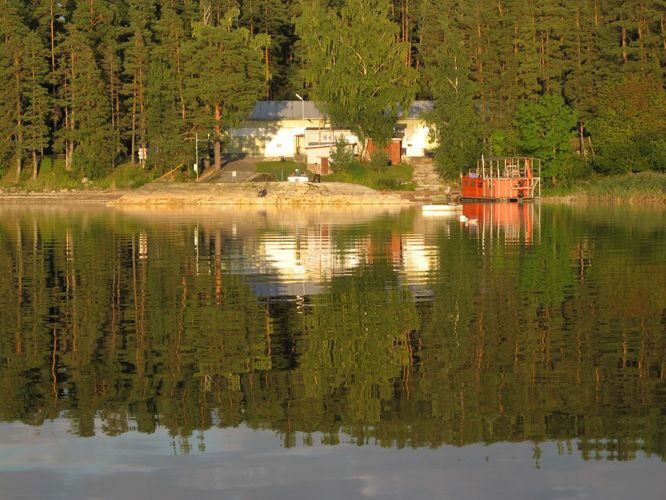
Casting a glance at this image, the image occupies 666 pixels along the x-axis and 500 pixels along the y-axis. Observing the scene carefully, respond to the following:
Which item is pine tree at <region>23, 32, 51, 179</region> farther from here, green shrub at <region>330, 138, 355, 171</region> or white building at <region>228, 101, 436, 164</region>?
green shrub at <region>330, 138, 355, 171</region>

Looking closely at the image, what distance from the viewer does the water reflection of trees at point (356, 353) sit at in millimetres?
17266

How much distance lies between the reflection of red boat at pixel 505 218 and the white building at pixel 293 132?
1101 inches

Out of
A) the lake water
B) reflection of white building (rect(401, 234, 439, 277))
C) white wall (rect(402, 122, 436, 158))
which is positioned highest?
white wall (rect(402, 122, 436, 158))

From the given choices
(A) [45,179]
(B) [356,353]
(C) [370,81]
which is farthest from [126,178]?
(B) [356,353]

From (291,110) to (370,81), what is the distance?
17.8m

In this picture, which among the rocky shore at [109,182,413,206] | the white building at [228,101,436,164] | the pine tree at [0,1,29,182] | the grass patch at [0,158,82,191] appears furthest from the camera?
the white building at [228,101,436,164]

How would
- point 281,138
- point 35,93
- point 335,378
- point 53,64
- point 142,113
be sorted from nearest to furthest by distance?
point 335,378 < point 35,93 < point 142,113 < point 53,64 < point 281,138

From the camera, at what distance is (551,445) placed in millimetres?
15820

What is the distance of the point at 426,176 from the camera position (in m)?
108

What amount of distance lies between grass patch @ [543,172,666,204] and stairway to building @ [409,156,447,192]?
957cm

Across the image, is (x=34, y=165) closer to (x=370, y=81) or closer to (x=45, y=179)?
(x=45, y=179)

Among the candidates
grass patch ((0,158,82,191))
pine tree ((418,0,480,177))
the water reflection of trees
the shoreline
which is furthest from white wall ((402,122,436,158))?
the water reflection of trees

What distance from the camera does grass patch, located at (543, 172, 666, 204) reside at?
8819 centimetres

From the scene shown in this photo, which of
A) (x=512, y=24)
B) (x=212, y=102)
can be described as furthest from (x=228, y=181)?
(x=512, y=24)
